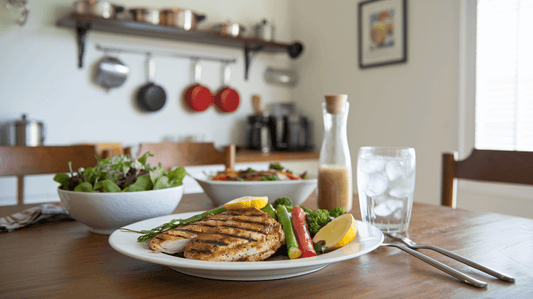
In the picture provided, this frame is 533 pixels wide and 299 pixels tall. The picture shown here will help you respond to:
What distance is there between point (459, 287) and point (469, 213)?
0.57 meters

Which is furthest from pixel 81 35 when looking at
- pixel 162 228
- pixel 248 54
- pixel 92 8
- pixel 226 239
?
pixel 226 239

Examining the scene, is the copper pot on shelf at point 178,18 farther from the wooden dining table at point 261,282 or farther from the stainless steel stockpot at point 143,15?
the wooden dining table at point 261,282

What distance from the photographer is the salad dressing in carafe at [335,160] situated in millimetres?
972

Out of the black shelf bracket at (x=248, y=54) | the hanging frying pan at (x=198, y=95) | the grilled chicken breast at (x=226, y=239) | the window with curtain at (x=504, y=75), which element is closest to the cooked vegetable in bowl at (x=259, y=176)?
the grilled chicken breast at (x=226, y=239)

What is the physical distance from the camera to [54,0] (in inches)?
102

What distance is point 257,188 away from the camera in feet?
3.21

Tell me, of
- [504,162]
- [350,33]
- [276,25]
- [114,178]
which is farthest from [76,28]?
[504,162]

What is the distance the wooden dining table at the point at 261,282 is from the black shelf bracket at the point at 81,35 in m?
2.10

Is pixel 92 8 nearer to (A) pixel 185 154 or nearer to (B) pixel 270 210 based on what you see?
(A) pixel 185 154

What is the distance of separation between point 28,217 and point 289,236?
2.07ft

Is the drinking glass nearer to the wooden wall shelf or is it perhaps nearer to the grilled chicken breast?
the grilled chicken breast

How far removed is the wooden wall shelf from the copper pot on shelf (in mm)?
37

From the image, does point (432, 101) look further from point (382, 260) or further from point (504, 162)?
point (382, 260)

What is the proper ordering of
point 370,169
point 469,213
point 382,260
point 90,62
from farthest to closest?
1. point 90,62
2. point 469,213
3. point 370,169
4. point 382,260
